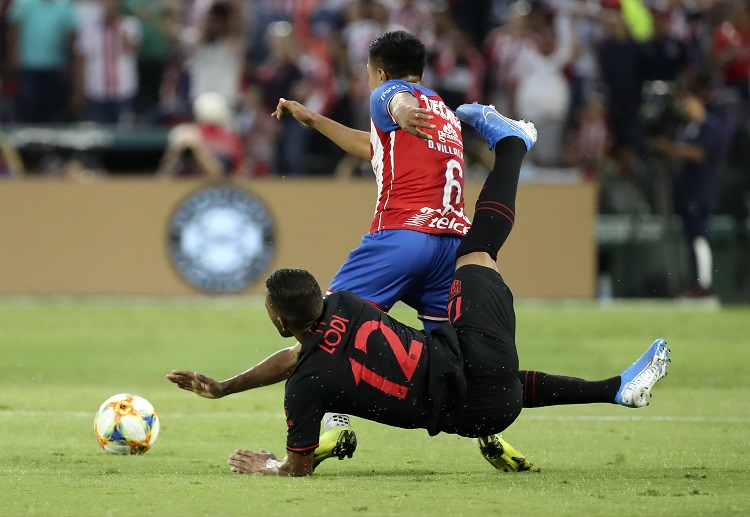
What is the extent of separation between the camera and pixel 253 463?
22.5ft

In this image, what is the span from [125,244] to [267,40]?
12.8 ft

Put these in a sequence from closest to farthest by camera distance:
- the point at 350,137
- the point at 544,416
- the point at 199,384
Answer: the point at 199,384, the point at 350,137, the point at 544,416

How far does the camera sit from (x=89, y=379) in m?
11.9

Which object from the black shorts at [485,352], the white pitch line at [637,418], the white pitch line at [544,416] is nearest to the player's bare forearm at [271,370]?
the black shorts at [485,352]

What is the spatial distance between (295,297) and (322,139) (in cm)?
1271

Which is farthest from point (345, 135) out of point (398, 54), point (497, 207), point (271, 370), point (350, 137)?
point (271, 370)

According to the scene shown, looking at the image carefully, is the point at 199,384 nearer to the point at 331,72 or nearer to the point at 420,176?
the point at 420,176

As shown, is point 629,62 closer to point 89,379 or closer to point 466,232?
point 89,379

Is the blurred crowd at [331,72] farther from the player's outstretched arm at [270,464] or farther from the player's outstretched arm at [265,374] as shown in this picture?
the player's outstretched arm at [270,464]

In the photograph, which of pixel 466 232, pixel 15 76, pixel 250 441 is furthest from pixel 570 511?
pixel 15 76

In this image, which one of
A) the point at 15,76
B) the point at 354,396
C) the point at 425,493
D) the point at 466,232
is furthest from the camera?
the point at 15,76

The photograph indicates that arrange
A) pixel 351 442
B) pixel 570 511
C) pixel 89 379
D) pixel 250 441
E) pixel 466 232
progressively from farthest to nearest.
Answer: pixel 89 379 → pixel 250 441 → pixel 466 232 → pixel 351 442 → pixel 570 511

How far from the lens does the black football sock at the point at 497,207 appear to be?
728cm

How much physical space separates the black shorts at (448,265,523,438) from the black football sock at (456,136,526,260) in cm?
21
